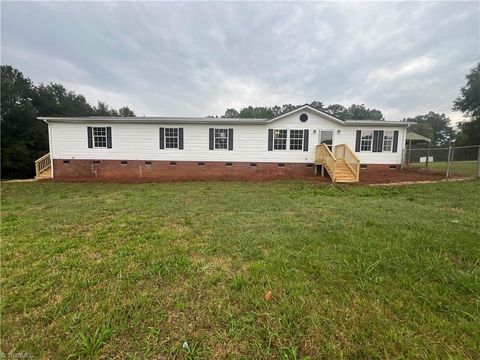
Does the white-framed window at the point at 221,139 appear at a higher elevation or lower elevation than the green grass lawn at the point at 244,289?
higher

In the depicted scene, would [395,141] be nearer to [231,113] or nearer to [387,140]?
[387,140]

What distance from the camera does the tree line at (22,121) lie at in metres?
22.9

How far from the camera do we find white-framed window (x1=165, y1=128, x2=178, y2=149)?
14234 millimetres

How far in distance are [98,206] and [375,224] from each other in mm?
6854

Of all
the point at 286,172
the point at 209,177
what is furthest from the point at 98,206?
the point at 286,172

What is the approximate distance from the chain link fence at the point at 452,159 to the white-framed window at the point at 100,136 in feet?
63.9

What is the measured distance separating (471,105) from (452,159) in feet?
121

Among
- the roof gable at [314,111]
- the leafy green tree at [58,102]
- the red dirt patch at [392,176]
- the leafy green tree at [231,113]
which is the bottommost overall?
the red dirt patch at [392,176]

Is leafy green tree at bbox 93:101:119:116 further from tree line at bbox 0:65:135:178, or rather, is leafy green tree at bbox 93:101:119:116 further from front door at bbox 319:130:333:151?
front door at bbox 319:130:333:151

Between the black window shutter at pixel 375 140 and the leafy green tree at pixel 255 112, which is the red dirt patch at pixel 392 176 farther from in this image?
the leafy green tree at pixel 255 112

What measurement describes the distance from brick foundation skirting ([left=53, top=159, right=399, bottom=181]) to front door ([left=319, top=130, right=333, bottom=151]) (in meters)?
1.82

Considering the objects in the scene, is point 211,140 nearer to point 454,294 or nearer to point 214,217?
point 214,217

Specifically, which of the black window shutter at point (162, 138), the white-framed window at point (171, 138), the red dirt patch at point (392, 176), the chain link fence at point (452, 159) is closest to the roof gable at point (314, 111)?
the red dirt patch at point (392, 176)

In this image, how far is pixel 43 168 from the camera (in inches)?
577
